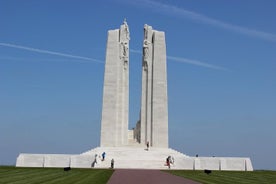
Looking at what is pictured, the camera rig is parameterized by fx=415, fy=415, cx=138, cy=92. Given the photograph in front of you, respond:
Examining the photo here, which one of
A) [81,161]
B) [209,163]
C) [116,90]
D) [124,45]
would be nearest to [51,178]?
[81,161]

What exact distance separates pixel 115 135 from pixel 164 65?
875cm

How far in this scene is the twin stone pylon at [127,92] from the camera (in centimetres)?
4156

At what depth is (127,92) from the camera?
42.9 meters

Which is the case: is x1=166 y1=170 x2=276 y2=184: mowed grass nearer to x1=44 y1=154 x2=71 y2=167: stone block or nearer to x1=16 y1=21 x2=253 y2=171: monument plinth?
x1=44 y1=154 x2=71 y2=167: stone block

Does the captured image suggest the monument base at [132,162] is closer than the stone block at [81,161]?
Yes

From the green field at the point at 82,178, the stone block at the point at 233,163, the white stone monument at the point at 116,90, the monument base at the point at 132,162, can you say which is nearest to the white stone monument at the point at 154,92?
the white stone monument at the point at 116,90

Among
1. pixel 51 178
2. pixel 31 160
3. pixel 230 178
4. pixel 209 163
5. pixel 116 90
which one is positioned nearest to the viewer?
pixel 51 178

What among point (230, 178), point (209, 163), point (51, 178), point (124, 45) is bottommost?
point (51, 178)

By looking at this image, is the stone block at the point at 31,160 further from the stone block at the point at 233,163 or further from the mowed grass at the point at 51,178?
the stone block at the point at 233,163

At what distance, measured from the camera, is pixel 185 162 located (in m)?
31.5

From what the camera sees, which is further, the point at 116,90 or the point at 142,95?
the point at 142,95

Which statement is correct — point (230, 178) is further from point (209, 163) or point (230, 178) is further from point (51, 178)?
point (209, 163)

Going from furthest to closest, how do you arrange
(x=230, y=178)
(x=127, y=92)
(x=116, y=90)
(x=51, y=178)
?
1. (x=127, y=92)
2. (x=116, y=90)
3. (x=230, y=178)
4. (x=51, y=178)

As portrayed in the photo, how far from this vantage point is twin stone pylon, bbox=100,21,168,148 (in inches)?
1636
